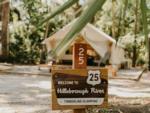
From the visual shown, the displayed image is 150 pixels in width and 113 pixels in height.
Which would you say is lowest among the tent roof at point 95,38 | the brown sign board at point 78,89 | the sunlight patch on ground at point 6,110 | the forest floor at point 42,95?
the sunlight patch on ground at point 6,110

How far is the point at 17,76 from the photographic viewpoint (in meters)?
17.8

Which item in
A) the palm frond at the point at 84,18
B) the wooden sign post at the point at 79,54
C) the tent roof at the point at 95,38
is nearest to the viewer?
the palm frond at the point at 84,18

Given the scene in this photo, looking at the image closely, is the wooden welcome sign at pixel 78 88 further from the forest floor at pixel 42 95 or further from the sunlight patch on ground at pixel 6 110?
the sunlight patch on ground at pixel 6 110

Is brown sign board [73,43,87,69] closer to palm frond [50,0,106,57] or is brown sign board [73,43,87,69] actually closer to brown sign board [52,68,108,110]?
brown sign board [52,68,108,110]

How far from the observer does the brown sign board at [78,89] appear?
6828 mm

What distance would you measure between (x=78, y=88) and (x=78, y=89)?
0.02 meters

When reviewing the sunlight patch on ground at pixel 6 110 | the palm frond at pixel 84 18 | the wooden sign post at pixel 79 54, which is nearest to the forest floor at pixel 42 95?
the sunlight patch on ground at pixel 6 110

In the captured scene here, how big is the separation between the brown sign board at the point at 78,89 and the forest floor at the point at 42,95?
1241mm

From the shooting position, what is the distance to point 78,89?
6.87 metres

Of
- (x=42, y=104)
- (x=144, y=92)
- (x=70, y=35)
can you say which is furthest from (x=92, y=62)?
(x=70, y=35)

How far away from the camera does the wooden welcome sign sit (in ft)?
22.3

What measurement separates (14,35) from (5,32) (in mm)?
2584

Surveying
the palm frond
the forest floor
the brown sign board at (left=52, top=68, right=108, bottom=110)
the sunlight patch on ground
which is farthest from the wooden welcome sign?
the palm frond

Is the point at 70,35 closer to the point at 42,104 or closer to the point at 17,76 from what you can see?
the point at 42,104
